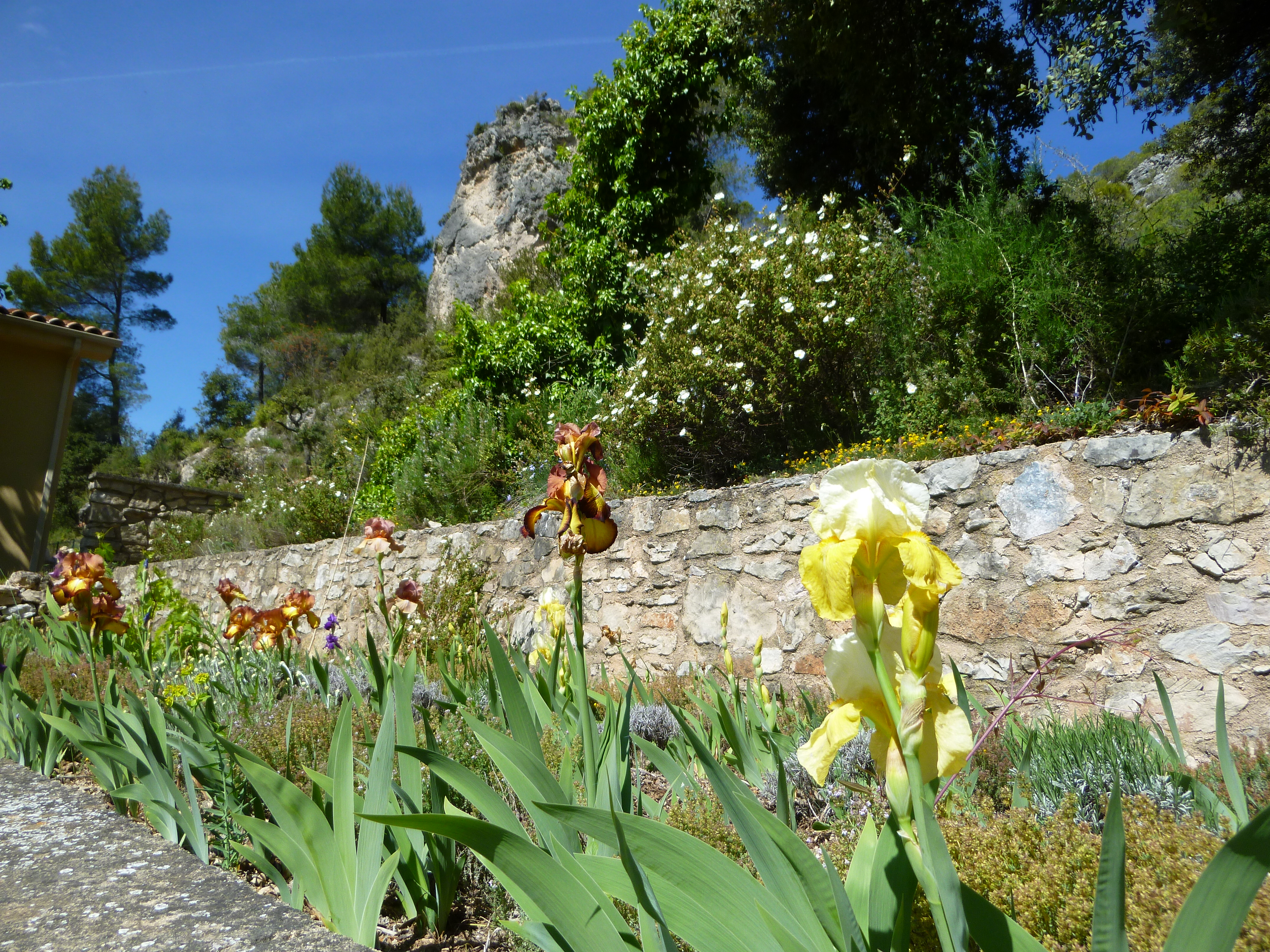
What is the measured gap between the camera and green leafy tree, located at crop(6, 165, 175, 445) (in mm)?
23797

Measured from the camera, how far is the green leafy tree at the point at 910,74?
21.3 feet

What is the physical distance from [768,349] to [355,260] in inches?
891

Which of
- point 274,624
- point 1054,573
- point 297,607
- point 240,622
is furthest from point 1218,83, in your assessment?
point 240,622

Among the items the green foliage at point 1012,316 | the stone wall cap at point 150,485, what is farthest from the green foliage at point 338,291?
the green foliage at point 1012,316

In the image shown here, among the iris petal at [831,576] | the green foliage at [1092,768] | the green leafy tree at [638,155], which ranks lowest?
the green foliage at [1092,768]

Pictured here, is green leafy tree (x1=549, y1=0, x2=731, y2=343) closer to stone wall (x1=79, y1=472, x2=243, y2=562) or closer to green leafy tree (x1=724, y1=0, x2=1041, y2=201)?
green leafy tree (x1=724, y1=0, x2=1041, y2=201)

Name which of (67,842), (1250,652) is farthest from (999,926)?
(1250,652)

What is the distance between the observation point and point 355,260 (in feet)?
79.6

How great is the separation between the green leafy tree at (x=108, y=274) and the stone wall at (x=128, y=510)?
15600mm

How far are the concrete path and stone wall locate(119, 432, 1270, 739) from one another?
1956mm

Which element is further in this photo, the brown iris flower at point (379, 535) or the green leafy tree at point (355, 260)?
the green leafy tree at point (355, 260)

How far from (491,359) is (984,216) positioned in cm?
614

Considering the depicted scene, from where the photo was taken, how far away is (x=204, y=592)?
335 inches

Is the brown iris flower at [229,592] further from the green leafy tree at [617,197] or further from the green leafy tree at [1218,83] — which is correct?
the green leafy tree at [1218,83]
